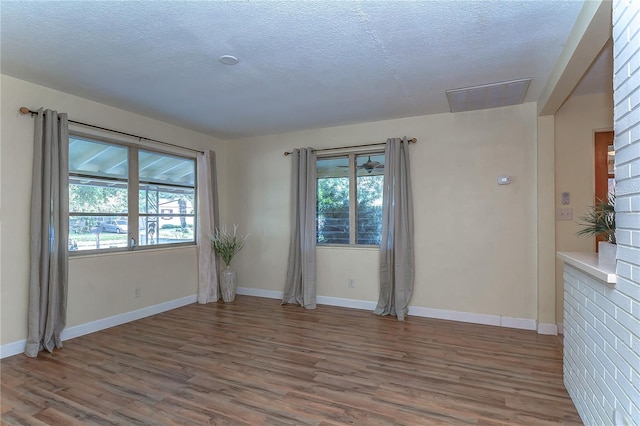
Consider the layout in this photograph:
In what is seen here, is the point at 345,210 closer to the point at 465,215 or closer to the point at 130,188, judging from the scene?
the point at 465,215

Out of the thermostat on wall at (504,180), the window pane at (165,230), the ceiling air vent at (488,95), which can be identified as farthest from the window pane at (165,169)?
the thermostat on wall at (504,180)

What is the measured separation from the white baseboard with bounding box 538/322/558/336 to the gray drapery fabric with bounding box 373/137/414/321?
136 centimetres

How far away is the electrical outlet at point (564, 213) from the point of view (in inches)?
140

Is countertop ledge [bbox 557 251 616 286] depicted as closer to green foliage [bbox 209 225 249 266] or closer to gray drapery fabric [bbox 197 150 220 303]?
green foliage [bbox 209 225 249 266]

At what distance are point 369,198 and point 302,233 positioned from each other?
1.05 meters

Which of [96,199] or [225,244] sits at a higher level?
[96,199]

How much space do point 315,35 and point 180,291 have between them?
12.5 feet

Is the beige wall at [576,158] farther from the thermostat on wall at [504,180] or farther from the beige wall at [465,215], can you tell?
the thermostat on wall at [504,180]

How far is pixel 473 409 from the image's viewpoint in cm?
212

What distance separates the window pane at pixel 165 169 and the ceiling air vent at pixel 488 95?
3.59 m

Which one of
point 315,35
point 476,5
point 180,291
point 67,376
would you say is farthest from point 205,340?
point 476,5

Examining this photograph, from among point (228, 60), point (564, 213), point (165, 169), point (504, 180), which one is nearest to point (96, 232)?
point (165, 169)

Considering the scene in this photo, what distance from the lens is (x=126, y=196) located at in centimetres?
403

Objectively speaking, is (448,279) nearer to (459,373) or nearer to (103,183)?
(459,373)
